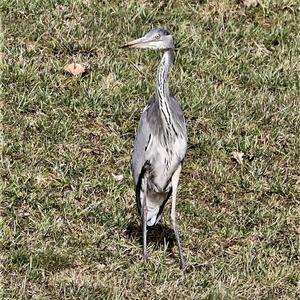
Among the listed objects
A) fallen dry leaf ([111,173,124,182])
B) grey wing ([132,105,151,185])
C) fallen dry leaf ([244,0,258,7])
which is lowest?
fallen dry leaf ([111,173,124,182])

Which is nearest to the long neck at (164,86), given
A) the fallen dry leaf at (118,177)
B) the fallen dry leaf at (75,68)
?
the fallen dry leaf at (118,177)

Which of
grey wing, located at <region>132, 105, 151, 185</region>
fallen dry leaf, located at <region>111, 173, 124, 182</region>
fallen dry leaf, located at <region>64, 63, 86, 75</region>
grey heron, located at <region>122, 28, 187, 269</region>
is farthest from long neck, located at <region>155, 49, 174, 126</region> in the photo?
fallen dry leaf, located at <region>64, 63, 86, 75</region>

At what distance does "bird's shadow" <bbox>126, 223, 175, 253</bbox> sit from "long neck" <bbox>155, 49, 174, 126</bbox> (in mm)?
946

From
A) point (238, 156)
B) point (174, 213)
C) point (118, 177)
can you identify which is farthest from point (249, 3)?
point (174, 213)

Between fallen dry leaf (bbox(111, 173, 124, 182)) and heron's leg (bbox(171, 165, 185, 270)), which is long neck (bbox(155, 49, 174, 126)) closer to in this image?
heron's leg (bbox(171, 165, 185, 270))

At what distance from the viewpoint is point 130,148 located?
8148 millimetres

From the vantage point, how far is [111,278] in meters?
6.37

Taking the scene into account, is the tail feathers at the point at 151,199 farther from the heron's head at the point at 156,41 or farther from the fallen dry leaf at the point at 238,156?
the fallen dry leaf at the point at 238,156

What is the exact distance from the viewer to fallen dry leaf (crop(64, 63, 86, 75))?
895 cm

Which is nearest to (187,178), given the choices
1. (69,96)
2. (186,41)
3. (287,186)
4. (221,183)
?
(221,183)

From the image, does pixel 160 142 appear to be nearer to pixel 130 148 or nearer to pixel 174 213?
pixel 174 213

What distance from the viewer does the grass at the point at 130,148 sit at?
256 inches

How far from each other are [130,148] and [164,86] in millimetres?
1683

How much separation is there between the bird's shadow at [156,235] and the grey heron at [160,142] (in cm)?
19
